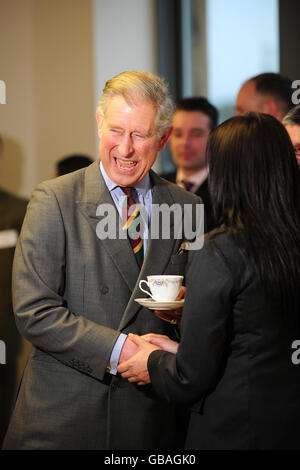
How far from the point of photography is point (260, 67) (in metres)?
3.89

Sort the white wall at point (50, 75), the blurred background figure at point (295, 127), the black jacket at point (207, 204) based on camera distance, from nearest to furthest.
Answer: the blurred background figure at point (295, 127) < the black jacket at point (207, 204) < the white wall at point (50, 75)

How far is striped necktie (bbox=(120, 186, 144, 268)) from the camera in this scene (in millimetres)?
1814

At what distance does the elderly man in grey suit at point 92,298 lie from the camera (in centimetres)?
166

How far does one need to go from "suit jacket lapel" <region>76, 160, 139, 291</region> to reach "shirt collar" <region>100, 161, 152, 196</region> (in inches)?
1.3

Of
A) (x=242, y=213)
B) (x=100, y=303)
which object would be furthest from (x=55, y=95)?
(x=242, y=213)

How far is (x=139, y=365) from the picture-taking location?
5.27 feet

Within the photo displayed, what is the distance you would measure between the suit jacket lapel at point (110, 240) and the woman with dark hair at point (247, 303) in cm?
36

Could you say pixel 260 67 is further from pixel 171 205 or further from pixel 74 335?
pixel 74 335

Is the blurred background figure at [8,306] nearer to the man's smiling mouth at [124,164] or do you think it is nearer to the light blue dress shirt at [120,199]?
the light blue dress shirt at [120,199]

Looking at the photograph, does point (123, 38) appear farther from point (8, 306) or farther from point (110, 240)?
point (110, 240)

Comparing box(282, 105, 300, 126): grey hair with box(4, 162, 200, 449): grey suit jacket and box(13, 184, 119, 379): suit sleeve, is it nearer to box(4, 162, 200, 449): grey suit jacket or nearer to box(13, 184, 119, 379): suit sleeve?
box(4, 162, 200, 449): grey suit jacket

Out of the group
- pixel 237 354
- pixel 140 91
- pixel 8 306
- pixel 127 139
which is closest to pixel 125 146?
pixel 127 139

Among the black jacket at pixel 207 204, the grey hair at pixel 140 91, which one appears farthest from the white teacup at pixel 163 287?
the black jacket at pixel 207 204
